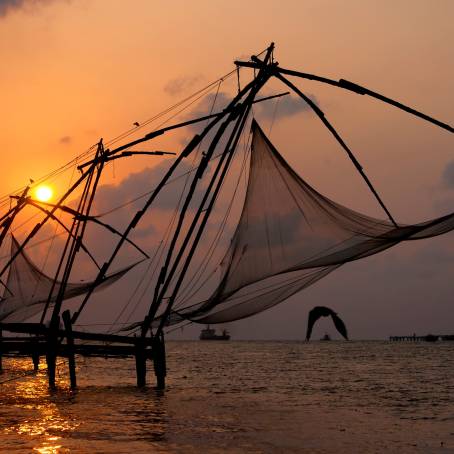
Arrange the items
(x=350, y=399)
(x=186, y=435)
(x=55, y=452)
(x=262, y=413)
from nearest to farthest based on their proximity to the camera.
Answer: (x=55, y=452) < (x=186, y=435) < (x=262, y=413) < (x=350, y=399)

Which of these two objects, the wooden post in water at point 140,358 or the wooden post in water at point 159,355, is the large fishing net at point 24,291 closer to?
the wooden post in water at point 140,358

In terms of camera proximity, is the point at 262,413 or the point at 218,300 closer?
the point at 218,300

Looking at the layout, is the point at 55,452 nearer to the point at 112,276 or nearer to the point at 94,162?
the point at 94,162

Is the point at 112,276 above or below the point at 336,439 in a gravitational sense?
above

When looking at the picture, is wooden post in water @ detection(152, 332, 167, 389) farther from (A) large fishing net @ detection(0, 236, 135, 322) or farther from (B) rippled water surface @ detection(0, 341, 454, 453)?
(A) large fishing net @ detection(0, 236, 135, 322)

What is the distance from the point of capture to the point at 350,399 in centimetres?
2491

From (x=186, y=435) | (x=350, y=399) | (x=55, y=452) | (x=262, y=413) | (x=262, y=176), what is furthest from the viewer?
(x=350, y=399)

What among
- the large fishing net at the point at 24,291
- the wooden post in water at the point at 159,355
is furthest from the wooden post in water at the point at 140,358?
the large fishing net at the point at 24,291

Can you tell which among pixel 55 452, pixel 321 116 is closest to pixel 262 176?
pixel 321 116

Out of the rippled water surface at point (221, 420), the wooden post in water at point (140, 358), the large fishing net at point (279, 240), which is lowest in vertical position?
the rippled water surface at point (221, 420)

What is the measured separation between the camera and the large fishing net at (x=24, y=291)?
31894mm

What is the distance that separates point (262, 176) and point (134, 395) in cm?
1002

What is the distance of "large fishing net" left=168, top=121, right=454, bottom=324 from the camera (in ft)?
45.5

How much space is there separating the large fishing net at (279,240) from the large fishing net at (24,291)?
16256 mm
